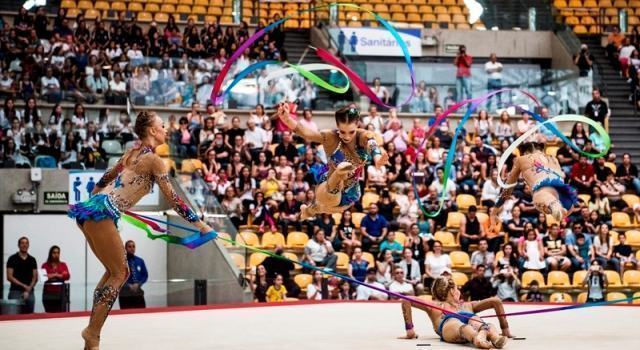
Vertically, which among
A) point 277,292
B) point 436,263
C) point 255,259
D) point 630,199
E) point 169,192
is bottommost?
point 277,292

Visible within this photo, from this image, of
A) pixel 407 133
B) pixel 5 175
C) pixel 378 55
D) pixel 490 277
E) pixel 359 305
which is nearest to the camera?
pixel 359 305

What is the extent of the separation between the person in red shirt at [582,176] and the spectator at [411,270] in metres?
4.57

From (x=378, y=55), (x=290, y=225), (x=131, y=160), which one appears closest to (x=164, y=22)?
(x=378, y=55)

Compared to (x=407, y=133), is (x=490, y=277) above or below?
below

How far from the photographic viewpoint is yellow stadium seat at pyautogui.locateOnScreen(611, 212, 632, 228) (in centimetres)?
2025

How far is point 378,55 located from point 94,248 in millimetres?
16708

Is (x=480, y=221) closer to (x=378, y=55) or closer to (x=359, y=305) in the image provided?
(x=359, y=305)

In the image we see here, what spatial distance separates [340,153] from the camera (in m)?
11.4

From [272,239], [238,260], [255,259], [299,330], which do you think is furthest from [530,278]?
[299,330]

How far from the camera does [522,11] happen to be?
2714 centimetres

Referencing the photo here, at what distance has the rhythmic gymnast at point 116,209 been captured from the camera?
9.47 metres

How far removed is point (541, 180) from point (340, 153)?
2.48 meters

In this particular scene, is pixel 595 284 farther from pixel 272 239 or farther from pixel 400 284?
pixel 272 239

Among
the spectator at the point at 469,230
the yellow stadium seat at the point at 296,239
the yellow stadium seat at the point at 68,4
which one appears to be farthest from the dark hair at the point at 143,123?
the yellow stadium seat at the point at 68,4
